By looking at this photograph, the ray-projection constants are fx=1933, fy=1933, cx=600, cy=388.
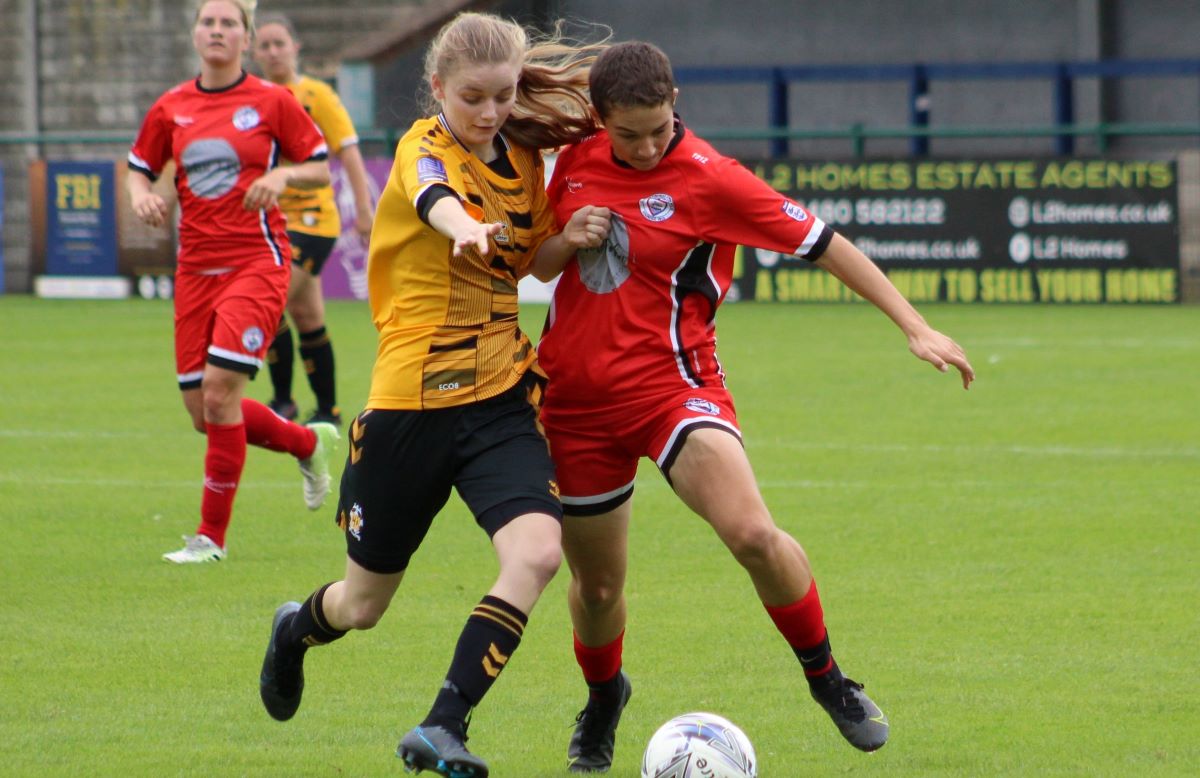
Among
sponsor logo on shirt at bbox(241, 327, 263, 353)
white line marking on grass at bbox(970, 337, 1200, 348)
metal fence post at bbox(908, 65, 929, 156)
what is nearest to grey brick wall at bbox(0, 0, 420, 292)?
metal fence post at bbox(908, 65, 929, 156)

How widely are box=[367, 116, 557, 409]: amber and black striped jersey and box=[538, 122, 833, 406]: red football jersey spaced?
161 mm

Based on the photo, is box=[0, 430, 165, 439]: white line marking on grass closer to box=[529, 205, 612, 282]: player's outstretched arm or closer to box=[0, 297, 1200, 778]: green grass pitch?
box=[0, 297, 1200, 778]: green grass pitch

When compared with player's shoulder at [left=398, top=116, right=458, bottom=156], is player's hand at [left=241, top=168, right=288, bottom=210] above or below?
above

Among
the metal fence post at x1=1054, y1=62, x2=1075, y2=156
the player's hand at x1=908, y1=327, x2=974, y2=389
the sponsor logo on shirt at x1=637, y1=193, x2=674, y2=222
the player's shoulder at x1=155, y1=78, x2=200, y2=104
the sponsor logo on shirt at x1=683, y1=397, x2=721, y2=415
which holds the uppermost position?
the metal fence post at x1=1054, y1=62, x2=1075, y2=156

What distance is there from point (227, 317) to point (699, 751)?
372cm

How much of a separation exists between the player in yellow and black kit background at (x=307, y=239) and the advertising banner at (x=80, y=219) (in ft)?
38.9

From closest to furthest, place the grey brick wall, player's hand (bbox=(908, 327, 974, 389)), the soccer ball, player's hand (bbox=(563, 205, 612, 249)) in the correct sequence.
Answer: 1. the soccer ball
2. player's hand (bbox=(908, 327, 974, 389))
3. player's hand (bbox=(563, 205, 612, 249))
4. the grey brick wall

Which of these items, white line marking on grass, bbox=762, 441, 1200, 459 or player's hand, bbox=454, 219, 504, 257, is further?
white line marking on grass, bbox=762, 441, 1200, 459

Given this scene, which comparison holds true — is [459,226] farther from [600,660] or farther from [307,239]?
[307,239]

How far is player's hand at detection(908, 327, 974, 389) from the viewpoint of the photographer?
4.46m

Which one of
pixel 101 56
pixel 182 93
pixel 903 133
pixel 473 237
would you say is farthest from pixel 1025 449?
pixel 101 56

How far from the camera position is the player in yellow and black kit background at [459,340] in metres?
4.36

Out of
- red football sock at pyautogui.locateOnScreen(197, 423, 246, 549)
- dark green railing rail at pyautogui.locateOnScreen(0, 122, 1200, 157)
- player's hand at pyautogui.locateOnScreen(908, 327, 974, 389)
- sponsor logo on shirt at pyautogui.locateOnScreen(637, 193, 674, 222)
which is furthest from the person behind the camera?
dark green railing rail at pyautogui.locateOnScreen(0, 122, 1200, 157)

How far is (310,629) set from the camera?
4773 millimetres
